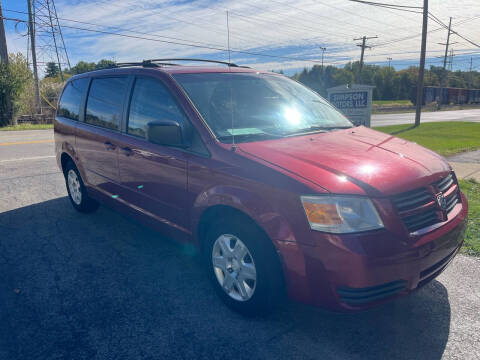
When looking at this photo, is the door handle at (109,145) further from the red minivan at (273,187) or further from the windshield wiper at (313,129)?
the windshield wiper at (313,129)

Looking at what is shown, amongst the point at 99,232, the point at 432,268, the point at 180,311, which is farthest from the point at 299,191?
the point at 99,232

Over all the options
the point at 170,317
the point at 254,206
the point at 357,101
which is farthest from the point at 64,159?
the point at 357,101

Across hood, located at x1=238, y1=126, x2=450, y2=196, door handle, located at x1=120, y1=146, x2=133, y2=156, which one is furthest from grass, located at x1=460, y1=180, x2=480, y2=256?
door handle, located at x1=120, y1=146, x2=133, y2=156

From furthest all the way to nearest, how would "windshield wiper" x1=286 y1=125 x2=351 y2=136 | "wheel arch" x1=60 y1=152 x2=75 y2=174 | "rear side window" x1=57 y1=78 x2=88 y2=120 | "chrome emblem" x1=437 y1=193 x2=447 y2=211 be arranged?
"wheel arch" x1=60 y1=152 x2=75 y2=174, "rear side window" x1=57 y1=78 x2=88 y2=120, "windshield wiper" x1=286 y1=125 x2=351 y2=136, "chrome emblem" x1=437 y1=193 x2=447 y2=211

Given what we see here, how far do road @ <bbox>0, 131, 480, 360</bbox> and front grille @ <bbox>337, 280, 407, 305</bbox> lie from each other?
43 centimetres

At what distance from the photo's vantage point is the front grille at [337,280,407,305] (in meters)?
2.41

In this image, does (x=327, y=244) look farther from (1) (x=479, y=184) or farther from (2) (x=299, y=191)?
Result: (1) (x=479, y=184)

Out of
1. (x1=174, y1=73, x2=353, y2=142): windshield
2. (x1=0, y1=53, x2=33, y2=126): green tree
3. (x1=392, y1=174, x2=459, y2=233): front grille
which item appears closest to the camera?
(x1=392, y1=174, x2=459, y2=233): front grille

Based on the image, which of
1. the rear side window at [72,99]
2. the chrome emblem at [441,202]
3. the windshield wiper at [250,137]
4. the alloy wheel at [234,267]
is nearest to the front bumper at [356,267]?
the chrome emblem at [441,202]

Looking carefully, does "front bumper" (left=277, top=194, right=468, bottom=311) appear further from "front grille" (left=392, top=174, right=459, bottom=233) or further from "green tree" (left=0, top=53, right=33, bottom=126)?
"green tree" (left=0, top=53, right=33, bottom=126)

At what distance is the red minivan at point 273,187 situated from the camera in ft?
8.02

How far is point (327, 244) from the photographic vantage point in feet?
7.88

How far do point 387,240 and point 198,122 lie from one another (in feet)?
Result: 5.59

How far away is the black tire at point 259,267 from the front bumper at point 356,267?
0.11 meters
